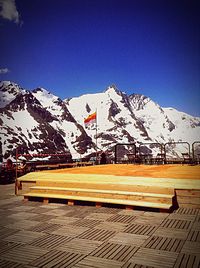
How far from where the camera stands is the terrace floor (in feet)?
14.0

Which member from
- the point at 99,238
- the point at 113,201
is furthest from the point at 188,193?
the point at 99,238

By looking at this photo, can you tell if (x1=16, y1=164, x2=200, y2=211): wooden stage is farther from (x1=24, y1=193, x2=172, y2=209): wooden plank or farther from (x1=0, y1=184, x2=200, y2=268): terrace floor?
(x1=0, y1=184, x2=200, y2=268): terrace floor

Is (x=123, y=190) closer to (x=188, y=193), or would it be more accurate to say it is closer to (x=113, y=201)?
(x=113, y=201)

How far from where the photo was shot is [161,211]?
730cm

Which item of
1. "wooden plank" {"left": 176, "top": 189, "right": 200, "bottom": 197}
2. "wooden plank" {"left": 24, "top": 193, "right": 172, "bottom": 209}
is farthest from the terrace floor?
"wooden plank" {"left": 176, "top": 189, "right": 200, "bottom": 197}

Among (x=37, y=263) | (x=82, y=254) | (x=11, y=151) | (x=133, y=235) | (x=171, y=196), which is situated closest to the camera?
(x=37, y=263)

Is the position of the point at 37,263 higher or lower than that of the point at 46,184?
lower

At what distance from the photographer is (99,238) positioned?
17.5ft

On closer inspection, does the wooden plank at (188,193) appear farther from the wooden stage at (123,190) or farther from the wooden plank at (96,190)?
the wooden plank at (96,190)

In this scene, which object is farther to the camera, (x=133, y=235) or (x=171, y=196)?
(x=171, y=196)

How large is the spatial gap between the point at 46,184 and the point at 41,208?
1746 mm

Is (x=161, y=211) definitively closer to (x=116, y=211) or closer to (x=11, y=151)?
(x=116, y=211)

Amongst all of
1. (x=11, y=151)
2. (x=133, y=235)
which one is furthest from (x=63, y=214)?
(x=11, y=151)

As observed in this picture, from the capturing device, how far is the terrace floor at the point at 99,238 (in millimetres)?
4266
